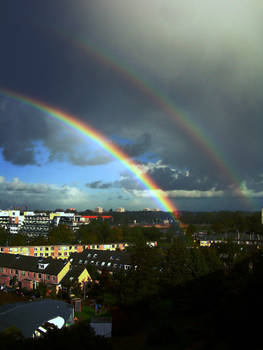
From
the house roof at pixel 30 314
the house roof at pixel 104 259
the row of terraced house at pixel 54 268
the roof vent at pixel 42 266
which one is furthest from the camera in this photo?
the house roof at pixel 104 259

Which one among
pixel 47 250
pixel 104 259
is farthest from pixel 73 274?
pixel 47 250

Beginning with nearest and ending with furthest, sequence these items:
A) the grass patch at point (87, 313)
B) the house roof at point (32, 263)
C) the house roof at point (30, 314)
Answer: the house roof at point (30, 314)
the grass patch at point (87, 313)
the house roof at point (32, 263)

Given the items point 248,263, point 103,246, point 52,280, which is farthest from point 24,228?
point 248,263

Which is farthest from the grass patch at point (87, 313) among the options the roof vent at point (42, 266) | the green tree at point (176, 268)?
the roof vent at point (42, 266)

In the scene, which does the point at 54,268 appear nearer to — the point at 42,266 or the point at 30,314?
the point at 42,266

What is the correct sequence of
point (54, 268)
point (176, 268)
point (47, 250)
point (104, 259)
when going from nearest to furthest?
point (176, 268) < point (54, 268) < point (104, 259) < point (47, 250)

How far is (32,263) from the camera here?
35344 millimetres

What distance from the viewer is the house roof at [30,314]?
14.6 metres

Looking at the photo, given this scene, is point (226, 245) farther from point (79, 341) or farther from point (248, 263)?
point (79, 341)

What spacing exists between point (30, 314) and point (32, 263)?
20656 millimetres

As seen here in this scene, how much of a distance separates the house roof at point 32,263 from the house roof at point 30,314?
1460cm

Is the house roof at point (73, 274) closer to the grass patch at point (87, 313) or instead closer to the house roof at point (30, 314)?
the grass patch at point (87, 313)

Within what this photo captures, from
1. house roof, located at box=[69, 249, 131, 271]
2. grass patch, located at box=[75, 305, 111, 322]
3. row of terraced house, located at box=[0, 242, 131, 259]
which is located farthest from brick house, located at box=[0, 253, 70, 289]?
row of terraced house, located at box=[0, 242, 131, 259]

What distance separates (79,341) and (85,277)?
73.2ft
